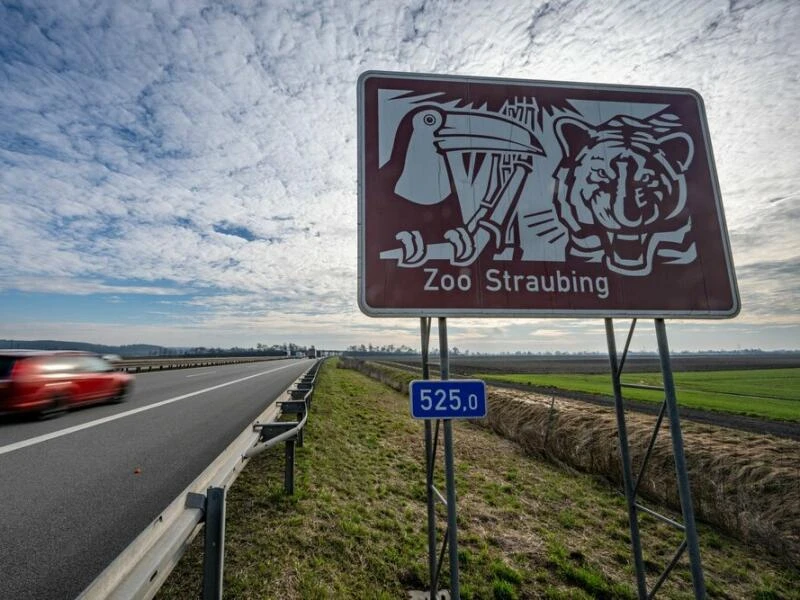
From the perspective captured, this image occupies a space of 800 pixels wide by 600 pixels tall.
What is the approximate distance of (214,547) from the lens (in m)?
1.99

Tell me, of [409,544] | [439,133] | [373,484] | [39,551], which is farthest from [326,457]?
[439,133]

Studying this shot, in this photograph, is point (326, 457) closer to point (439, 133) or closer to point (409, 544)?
point (409, 544)

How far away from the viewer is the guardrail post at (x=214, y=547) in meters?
1.95

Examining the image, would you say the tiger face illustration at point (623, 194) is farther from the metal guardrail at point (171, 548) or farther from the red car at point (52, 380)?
the red car at point (52, 380)

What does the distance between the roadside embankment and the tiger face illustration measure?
5.25m

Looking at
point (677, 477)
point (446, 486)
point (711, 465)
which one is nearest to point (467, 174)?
point (446, 486)

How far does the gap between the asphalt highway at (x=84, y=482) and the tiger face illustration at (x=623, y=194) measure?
4.59m

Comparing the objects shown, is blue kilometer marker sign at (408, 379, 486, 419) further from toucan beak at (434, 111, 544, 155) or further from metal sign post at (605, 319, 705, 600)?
toucan beak at (434, 111, 544, 155)

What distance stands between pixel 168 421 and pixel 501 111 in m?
9.11

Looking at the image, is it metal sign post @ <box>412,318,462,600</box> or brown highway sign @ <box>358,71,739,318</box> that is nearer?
metal sign post @ <box>412,318,462,600</box>

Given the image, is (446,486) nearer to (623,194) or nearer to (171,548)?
(171,548)

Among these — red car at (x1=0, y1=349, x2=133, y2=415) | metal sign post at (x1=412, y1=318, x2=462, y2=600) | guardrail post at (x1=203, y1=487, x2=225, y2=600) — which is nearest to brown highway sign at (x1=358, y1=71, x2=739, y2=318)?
metal sign post at (x1=412, y1=318, x2=462, y2=600)

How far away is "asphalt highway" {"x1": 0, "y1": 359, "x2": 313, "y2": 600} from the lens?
2918 millimetres

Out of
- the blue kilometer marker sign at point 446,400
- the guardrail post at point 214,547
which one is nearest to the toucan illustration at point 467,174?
the blue kilometer marker sign at point 446,400
